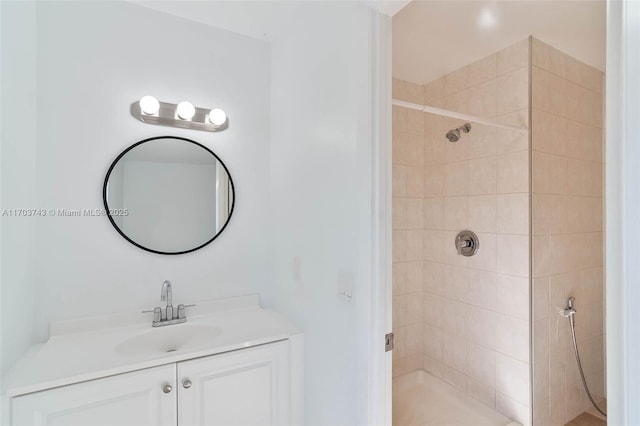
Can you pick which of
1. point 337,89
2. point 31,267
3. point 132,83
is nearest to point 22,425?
point 31,267

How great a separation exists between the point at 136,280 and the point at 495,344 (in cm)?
215

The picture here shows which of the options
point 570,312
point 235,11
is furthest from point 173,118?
point 570,312

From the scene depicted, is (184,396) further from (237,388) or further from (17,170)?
(17,170)

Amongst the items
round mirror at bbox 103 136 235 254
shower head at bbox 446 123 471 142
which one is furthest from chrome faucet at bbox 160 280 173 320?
shower head at bbox 446 123 471 142

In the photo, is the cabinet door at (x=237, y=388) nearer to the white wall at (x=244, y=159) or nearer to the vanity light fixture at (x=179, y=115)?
the white wall at (x=244, y=159)

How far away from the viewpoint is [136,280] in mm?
1661

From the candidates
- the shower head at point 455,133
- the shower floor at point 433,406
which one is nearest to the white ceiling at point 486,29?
the shower head at point 455,133

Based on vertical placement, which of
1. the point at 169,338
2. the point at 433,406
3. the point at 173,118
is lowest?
the point at 433,406

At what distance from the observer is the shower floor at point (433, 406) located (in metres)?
1.91

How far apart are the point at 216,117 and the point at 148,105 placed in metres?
0.34

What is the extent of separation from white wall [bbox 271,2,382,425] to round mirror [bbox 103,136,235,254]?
39 cm

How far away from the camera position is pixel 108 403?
47.2 inches

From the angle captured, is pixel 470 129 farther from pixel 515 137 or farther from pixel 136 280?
pixel 136 280

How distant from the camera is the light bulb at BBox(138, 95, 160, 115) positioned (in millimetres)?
1624
